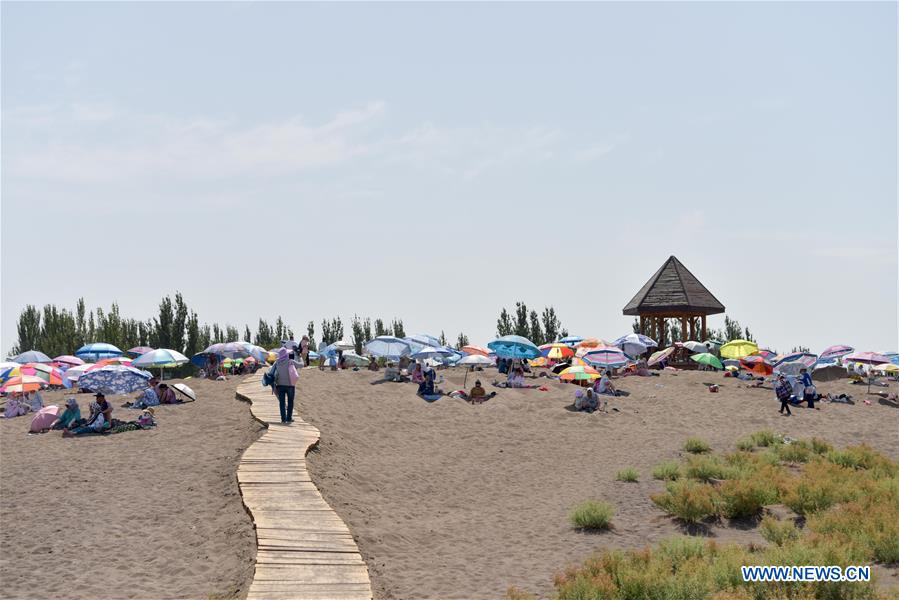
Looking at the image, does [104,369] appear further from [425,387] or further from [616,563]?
[616,563]

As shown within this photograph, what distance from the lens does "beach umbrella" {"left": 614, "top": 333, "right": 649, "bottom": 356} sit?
1537 inches

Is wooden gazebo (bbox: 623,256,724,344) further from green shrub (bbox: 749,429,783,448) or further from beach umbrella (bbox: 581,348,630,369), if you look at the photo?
green shrub (bbox: 749,429,783,448)

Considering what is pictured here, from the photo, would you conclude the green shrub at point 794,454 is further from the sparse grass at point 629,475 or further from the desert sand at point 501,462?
the sparse grass at point 629,475

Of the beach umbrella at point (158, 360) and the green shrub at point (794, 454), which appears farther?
the beach umbrella at point (158, 360)

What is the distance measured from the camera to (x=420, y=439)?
Answer: 63.4 ft

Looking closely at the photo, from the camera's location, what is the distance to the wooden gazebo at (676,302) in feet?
147

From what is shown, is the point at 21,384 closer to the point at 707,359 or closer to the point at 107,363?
the point at 107,363

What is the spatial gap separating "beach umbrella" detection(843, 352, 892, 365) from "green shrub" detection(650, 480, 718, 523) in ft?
62.2

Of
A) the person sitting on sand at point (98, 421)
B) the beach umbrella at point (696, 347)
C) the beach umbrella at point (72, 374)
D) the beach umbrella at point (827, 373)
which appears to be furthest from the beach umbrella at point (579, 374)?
the beach umbrella at point (72, 374)

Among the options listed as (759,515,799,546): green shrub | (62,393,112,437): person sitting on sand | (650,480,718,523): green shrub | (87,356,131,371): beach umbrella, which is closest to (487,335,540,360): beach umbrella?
(87,356,131,371): beach umbrella

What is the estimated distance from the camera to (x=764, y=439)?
20.1 metres

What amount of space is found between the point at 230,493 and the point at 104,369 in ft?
35.8

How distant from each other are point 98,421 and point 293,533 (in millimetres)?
10381

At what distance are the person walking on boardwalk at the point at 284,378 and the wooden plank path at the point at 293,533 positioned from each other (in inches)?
70.8
